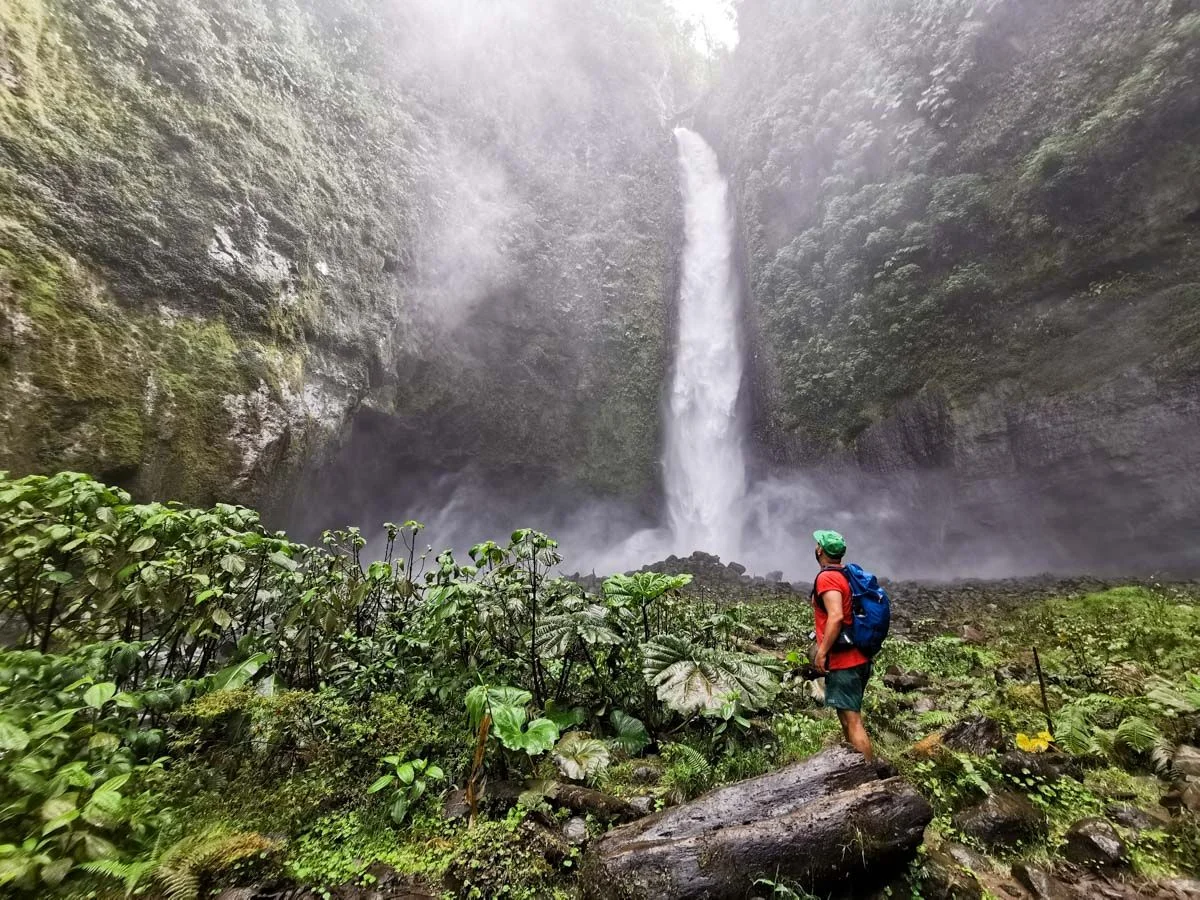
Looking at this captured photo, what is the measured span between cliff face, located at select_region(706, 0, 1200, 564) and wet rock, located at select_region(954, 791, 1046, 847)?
1311cm

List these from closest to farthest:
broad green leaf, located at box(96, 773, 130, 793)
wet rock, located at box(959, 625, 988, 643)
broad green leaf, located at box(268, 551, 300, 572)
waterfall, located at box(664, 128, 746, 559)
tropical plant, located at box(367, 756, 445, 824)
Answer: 1. broad green leaf, located at box(96, 773, 130, 793)
2. tropical plant, located at box(367, 756, 445, 824)
3. broad green leaf, located at box(268, 551, 300, 572)
4. wet rock, located at box(959, 625, 988, 643)
5. waterfall, located at box(664, 128, 746, 559)

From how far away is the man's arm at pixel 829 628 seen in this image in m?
3.23

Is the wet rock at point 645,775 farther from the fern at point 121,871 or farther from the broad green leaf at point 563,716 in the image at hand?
the fern at point 121,871

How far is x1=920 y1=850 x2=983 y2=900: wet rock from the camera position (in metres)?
2.00

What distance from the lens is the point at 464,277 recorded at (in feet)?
56.1

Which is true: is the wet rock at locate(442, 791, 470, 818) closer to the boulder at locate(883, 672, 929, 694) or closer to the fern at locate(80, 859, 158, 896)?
the fern at locate(80, 859, 158, 896)

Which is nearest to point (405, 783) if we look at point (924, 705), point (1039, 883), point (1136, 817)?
point (1039, 883)

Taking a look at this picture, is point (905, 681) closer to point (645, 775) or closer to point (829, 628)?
point (829, 628)

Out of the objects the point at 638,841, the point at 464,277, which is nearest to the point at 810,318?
the point at 464,277

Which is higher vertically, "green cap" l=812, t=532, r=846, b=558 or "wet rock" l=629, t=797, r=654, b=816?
"green cap" l=812, t=532, r=846, b=558

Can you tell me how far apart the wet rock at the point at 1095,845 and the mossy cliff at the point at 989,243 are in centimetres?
1313

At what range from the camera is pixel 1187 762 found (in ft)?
9.27

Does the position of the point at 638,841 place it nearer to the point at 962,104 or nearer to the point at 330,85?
the point at 330,85

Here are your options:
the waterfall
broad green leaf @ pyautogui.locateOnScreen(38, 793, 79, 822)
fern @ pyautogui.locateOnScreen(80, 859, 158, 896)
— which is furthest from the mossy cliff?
broad green leaf @ pyautogui.locateOnScreen(38, 793, 79, 822)
